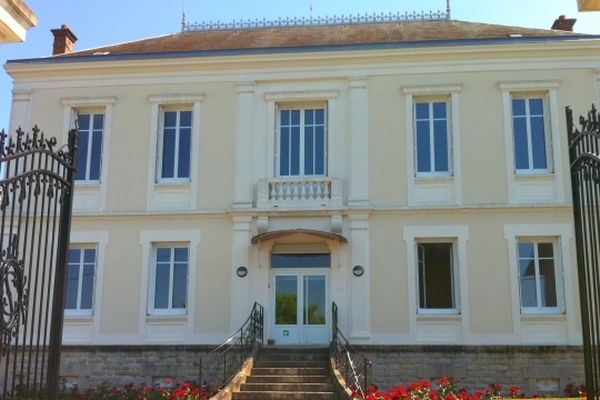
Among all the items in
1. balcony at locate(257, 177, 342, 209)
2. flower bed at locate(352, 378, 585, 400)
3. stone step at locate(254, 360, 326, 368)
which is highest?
balcony at locate(257, 177, 342, 209)

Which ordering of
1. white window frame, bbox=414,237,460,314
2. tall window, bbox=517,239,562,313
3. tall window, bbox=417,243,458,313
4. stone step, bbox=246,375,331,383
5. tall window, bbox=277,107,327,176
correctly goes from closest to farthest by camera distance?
stone step, bbox=246,375,331,383 → tall window, bbox=517,239,562,313 → white window frame, bbox=414,237,460,314 → tall window, bbox=417,243,458,313 → tall window, bbox=277,107,327,176

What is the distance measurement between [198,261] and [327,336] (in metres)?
3.69

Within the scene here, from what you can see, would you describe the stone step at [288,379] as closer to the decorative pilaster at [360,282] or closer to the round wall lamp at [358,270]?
the decorative pilaster at [360,282]

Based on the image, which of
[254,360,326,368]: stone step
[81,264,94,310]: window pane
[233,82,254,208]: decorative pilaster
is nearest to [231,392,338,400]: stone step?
[254,360,326,368]: stone step

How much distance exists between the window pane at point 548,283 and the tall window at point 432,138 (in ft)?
10.6

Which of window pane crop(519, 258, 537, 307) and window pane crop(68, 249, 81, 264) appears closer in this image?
window pane crop(519, 258, 537, 307)

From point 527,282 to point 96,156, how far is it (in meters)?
11.4

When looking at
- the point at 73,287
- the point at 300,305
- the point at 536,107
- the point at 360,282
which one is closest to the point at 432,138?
the point at 536,107

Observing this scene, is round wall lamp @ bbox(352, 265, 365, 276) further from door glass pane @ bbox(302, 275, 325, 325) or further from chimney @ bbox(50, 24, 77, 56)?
chimney @ bbox(50, 24, 77, 56)

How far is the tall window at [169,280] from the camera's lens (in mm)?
17969

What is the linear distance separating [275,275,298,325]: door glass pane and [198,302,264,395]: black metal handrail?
546 mm

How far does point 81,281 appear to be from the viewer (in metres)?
18.3

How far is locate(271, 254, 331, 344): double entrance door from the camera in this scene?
1777 centimetres

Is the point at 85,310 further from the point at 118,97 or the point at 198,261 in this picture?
the point at 118,97
